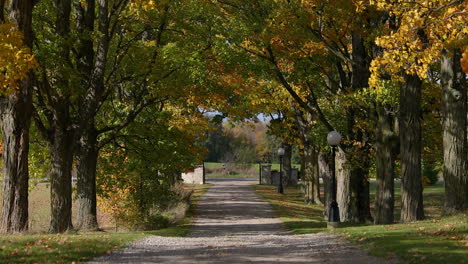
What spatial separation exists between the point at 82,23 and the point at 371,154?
10691mm

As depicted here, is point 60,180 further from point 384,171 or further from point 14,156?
point 384,171

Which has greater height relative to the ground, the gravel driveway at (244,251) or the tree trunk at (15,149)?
the tree trunk at (15,149)

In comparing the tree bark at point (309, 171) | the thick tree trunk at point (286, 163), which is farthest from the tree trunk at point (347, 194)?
the thick tree trunk at point (286, 163)

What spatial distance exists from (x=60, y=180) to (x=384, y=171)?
9.74 meters

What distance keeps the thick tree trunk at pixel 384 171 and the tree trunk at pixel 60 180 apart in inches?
367

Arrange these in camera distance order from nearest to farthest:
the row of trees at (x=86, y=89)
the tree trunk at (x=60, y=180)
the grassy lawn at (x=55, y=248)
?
1. the grassy lawn at (x=55, y=248)
2. the row of trees at (x=86, y=89)
3. the tree trunk at (x=60, y=180)

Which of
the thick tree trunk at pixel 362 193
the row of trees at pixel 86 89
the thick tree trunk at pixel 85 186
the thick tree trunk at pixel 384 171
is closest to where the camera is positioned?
the row of trees at pixel 86 89

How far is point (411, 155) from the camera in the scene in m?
16.8

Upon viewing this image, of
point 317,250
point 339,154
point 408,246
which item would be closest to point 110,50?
point 339,154

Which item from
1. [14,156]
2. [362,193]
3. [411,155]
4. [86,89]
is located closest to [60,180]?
[14,156]

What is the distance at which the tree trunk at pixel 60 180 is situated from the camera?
57.5 ft

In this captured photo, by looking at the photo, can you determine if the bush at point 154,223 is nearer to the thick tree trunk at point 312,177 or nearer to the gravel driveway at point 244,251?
the gravel driveway at point 244,251

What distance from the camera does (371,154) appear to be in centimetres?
2147

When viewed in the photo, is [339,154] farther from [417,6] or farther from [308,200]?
[308,200]
